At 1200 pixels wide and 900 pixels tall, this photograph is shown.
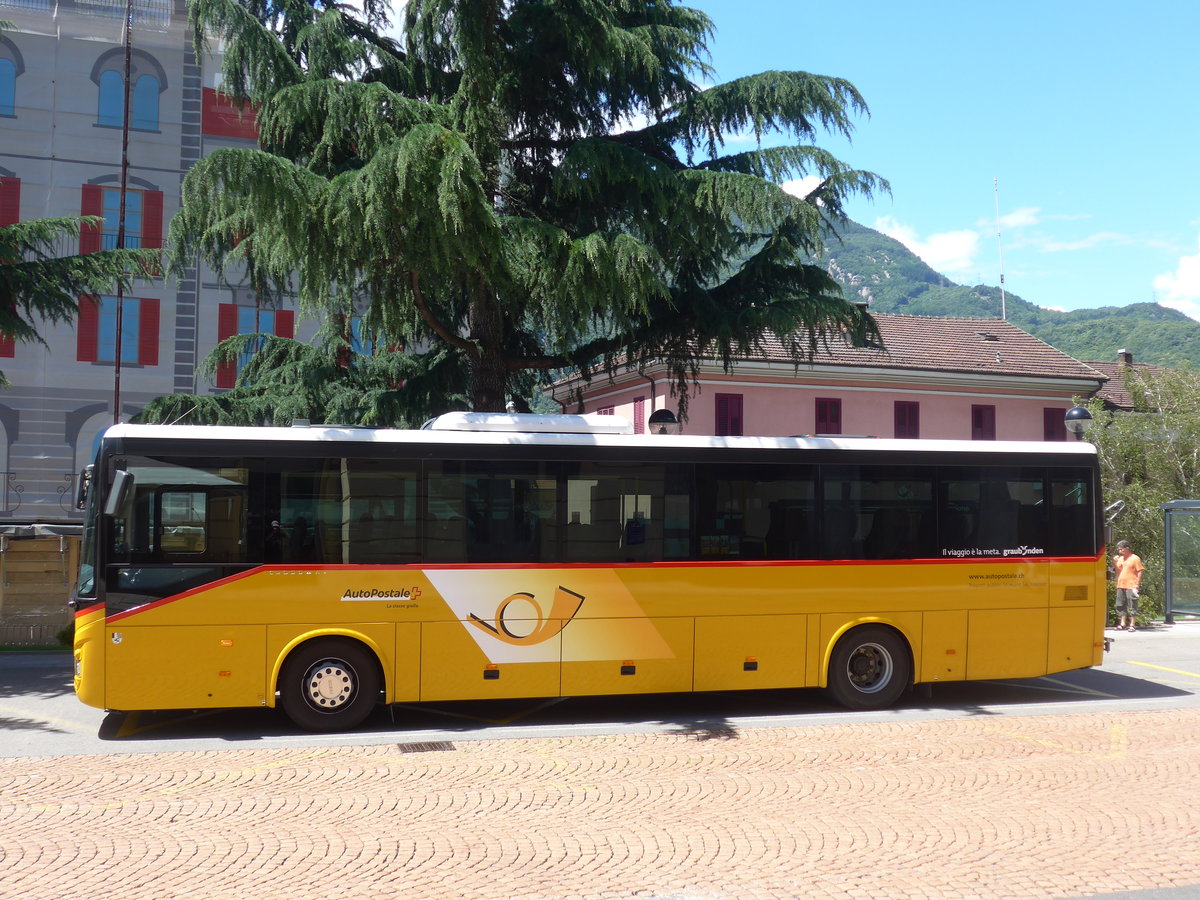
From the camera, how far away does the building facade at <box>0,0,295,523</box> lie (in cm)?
3553

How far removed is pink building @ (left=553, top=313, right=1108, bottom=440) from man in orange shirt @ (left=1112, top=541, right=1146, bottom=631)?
14.8 meters

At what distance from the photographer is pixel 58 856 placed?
641 centimetres

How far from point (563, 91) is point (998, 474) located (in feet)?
27.1

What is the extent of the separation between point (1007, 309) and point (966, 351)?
91711 mm

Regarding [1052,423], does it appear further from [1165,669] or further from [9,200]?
[9,200]

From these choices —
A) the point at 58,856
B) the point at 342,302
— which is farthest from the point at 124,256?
the point at 58,856

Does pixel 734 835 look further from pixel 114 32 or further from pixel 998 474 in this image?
pixel 114 32

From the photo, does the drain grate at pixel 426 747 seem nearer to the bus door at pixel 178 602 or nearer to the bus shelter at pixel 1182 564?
the bus door at pixel 178 602

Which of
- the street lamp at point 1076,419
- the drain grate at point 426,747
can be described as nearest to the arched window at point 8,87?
the street lamp at point 1076,419

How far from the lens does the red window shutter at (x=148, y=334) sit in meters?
37.0

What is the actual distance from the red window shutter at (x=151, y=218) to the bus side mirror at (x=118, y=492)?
2932 centimetres

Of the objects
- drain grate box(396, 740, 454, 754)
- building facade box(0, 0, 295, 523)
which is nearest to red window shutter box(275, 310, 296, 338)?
building facade box(0, 0, 295, 523)

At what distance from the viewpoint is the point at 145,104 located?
36969mm

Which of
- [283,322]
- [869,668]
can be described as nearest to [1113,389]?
[283,322]
